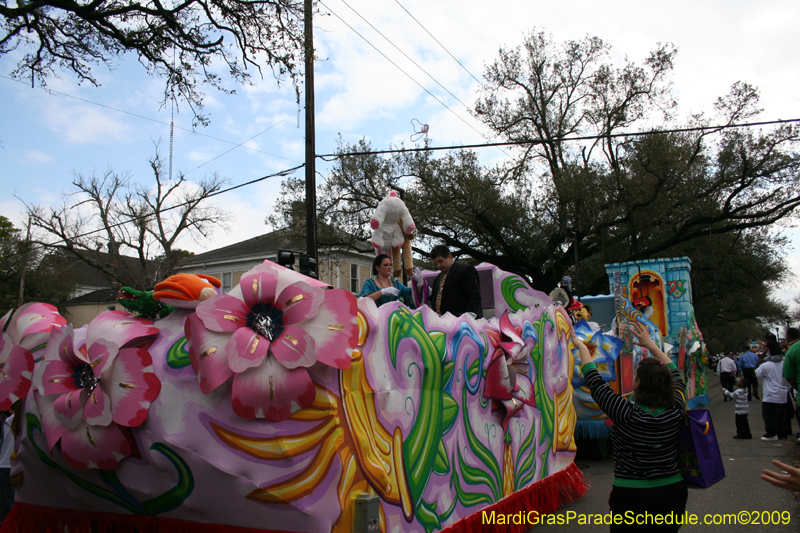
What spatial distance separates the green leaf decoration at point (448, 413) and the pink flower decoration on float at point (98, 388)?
1.76 m

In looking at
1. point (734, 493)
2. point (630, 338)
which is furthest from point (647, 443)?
point (734, 493)

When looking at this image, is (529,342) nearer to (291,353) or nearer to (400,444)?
(400,444)

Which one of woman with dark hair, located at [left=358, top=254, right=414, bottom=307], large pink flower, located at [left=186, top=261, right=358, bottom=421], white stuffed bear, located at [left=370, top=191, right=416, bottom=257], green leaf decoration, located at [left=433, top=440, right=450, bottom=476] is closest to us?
large pink flower, located at [left=186, top=261, right=358, bottom=421]

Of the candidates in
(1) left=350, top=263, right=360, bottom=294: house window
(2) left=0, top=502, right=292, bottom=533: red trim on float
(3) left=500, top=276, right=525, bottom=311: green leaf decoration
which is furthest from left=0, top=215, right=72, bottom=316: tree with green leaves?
(2) left=0, top=502, right=292, bottom=533: red trim on float

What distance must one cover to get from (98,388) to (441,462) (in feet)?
6.53

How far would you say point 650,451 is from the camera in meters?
2.99

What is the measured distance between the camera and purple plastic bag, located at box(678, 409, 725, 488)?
3098mm

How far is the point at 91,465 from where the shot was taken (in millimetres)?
2820

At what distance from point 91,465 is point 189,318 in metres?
0.87

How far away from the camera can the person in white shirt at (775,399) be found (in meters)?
9.62

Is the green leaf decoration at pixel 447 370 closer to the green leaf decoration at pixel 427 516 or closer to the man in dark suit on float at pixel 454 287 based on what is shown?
the green leaf decoration at pixel 427 516

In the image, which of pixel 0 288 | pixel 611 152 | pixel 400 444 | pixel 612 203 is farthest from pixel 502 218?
pixel 0 288

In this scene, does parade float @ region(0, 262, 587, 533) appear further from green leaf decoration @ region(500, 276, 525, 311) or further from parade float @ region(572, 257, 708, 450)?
parade float @ region(572, 257, 708, 450)

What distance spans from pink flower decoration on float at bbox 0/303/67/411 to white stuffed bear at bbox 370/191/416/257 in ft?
8.72
